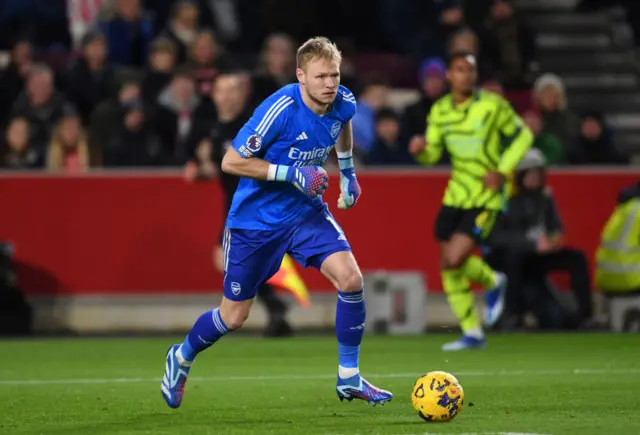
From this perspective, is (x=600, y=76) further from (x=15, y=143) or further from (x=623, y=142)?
(x=15, y=143)

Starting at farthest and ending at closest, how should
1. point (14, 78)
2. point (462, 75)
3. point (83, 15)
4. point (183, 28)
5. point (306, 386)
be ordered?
point (83, 15), point (183, 28), point (14, 78), point (462, 75), point (306, 386)

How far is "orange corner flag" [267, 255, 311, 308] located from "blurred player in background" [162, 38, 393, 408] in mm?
6180

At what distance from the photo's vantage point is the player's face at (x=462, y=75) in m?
12.2

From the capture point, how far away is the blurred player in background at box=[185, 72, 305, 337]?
1374cm

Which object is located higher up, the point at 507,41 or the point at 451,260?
the point at 507,41

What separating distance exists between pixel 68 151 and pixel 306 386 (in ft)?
22.4

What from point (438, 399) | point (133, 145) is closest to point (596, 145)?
point (133, 145)

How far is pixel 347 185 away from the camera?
8352mm

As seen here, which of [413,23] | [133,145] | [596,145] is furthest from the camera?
[413,23]

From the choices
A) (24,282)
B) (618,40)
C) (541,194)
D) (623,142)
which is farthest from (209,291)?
(618,40)

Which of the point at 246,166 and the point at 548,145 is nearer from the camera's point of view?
the point at 246,166

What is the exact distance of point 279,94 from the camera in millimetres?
8102

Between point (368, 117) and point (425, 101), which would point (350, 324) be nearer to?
point (368, 117)

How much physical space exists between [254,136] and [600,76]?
44.3ft
